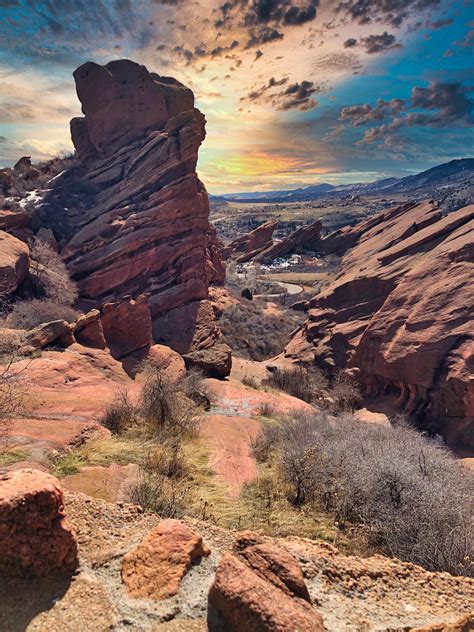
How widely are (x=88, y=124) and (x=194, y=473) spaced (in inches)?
1620

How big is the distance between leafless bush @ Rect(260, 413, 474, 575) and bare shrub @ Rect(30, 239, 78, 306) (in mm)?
19465

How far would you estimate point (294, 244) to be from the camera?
8325 centimetres

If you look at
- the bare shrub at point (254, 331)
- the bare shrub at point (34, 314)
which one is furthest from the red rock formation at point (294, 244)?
the bare shrub at point (34, 314)

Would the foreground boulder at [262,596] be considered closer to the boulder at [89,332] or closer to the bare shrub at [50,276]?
the boulder at [89,332]

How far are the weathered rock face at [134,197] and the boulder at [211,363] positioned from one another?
22.5 feet

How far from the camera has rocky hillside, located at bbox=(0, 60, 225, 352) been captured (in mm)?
28781

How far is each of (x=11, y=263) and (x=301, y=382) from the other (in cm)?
1815

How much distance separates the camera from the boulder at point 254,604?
280 cm

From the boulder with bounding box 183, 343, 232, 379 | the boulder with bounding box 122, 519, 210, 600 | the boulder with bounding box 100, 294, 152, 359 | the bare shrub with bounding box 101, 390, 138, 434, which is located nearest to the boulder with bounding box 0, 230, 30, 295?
the boulder with bounding box 100, 294, 152, 359

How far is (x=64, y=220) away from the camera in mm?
30922

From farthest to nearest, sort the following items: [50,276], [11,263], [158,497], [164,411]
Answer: [50,276] → [11,263] → [164,411] → [158,497]

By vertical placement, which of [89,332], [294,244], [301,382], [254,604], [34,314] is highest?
[294,244]

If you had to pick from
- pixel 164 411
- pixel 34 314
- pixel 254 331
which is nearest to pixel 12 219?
pixel 34 314

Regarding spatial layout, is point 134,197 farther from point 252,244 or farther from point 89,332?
point 252,244
